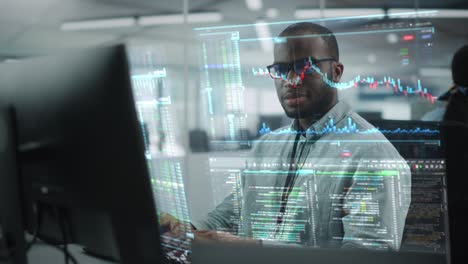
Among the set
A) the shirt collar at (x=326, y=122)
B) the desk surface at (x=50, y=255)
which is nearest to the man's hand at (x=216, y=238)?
the desk surface at (x=50, y=255)

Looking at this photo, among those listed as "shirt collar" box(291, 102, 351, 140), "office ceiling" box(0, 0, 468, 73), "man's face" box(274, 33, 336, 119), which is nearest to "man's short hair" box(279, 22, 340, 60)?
"man's face" box(274, 33, 336, 119)

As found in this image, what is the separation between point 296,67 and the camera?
120 cm

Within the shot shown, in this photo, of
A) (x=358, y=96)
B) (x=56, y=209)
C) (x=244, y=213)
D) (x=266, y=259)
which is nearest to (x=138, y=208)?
(x=56, y=209)

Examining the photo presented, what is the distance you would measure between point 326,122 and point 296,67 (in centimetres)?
16

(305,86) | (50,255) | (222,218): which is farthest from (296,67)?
(50,255)

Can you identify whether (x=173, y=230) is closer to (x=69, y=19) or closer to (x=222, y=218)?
(x=222, y=218)

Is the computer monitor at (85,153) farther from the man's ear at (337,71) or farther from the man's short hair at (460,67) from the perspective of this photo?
the man's short hair at (460,67)

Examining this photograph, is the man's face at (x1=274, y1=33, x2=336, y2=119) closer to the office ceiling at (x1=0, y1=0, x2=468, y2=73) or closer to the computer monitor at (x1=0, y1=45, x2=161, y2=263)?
the computer monitor at (x1=0, y1=45, x2=161, y2=263)

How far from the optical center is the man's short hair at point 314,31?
44.9 inches

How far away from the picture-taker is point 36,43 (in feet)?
11.6

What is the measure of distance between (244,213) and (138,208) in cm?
49

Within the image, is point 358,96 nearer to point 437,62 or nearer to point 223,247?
point 437,62

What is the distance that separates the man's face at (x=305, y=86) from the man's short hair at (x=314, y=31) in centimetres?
1

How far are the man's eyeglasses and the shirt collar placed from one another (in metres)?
0.11
